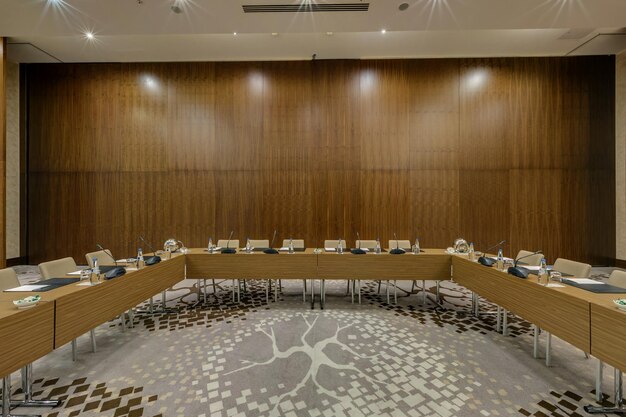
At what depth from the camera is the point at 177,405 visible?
1.92 meters

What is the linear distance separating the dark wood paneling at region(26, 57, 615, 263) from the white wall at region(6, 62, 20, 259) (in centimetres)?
31

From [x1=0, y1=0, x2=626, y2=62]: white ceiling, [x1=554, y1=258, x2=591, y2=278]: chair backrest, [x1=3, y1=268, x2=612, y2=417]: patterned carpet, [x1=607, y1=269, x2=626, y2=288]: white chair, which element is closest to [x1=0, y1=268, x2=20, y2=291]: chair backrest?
[x1=3, y1=268, x2=612, y2=417]: patterned carpet

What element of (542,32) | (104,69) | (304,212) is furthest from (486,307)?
(104,69)

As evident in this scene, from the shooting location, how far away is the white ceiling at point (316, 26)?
3752mm

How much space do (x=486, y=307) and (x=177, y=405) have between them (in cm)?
396

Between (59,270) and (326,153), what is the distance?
16.0ft

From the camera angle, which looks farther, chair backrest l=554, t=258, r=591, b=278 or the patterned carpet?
chair backrest l=554, t=258, r=591, b=278

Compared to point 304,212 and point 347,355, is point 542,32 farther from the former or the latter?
point 347,355

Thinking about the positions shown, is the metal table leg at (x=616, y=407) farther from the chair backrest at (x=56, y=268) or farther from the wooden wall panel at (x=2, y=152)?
the wooden wall panel at (x=2, y=152)

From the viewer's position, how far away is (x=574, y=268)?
284 centimetres

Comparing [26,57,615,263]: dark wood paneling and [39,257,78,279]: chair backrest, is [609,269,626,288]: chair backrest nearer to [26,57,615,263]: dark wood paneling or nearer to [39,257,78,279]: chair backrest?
[26,57,615,263]: dark wood paneling

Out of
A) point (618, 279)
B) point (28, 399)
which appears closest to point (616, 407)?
point (618, 279)

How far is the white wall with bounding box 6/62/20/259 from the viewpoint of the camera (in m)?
6.23

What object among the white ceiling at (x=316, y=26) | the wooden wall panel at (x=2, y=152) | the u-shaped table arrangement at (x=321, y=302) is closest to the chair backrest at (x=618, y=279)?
the u-shaped table arrangement at (x=321, y=302)
